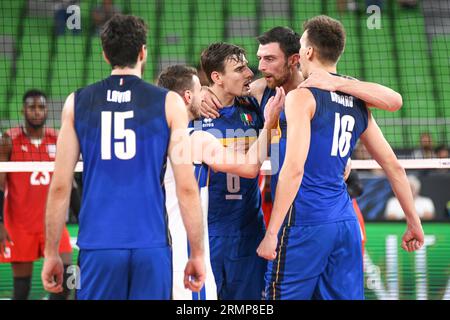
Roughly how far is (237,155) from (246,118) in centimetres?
90

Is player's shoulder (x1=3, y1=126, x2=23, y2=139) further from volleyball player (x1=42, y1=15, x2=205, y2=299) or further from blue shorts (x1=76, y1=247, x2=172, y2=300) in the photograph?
blue shorts (x1=76, y1=247, x2=172, y2=300)

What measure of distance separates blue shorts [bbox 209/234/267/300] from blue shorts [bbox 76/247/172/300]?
149 cm

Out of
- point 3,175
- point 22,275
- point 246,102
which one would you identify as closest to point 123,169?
point 246,102

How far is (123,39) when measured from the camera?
15.0ft

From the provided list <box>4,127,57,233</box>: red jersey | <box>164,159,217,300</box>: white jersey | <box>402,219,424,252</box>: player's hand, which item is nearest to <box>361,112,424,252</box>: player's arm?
<box>402,219,424,252</box>: player's hand

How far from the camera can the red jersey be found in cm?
894

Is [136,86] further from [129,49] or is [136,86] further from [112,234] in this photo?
[112,234]

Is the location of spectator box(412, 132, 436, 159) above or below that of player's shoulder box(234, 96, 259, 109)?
below

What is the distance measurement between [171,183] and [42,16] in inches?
629

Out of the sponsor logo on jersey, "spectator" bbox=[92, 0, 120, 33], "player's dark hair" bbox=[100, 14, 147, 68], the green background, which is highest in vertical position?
"spectator" bbox=[92, 0, 120, 33]

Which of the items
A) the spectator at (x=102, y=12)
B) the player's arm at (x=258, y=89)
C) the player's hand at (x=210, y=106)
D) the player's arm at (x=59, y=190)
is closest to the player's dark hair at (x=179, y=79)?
the player's hand at (x=210, y=106)

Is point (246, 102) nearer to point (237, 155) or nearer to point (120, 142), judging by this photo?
point (237, 155)

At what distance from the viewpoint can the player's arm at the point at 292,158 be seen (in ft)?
16.3

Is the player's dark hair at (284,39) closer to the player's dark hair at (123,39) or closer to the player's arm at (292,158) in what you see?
the player's arm at (292,158)
